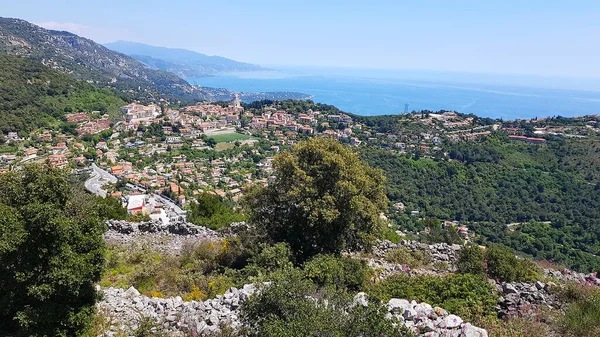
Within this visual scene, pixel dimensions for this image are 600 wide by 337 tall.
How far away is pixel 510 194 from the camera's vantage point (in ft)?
114

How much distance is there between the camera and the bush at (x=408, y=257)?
1019 cm

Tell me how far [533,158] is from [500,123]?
22526 millimetres

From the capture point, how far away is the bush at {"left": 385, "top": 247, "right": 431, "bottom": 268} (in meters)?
10.2

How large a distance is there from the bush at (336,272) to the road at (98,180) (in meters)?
36.5

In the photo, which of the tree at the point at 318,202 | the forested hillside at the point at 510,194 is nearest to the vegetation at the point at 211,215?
the tree at the point at 318,202

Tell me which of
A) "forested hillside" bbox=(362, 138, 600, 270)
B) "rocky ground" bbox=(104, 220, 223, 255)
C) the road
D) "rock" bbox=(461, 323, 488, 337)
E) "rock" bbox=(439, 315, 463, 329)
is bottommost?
the road

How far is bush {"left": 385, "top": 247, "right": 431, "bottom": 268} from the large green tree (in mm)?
7986

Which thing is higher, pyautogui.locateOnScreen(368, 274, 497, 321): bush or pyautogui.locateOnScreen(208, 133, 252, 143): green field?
pyautogui.locateOnScreen(368, 274, 497, 321): bush

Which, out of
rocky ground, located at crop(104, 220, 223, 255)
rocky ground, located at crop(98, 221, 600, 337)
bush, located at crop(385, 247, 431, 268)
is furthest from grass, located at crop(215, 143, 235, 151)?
rocky ground, located at crop(98, 221, 600, 337)

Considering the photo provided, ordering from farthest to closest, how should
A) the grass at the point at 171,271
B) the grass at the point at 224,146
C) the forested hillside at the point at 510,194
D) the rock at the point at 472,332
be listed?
1. the grass at the point at 224,146
2. the forested hillside at the point at 510,194
3. the grass at the point at 171,271
4. the rock at the point at 472,332

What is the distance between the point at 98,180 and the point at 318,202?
41387 millimetres

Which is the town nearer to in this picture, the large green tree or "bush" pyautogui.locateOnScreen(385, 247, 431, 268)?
"bush" pyautogui.locateOnScreen(385, 247, 431, 268)

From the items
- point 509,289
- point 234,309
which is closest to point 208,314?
point 234,309

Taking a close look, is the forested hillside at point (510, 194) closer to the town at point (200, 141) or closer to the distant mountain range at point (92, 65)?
the town at point (200, 141)
